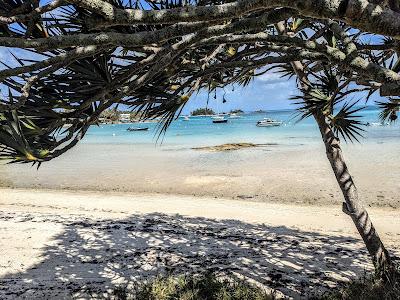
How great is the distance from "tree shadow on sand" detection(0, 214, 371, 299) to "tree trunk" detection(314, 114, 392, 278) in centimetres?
74

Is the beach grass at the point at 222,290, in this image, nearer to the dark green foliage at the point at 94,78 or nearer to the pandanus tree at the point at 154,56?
the pandanus tree at the point at 154,56

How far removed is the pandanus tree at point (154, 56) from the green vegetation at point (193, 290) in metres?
1.82

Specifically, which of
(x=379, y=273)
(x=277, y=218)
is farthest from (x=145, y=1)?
(x=277, y=218)

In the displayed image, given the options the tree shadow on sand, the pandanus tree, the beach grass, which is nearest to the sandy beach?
the tree shadow on sand

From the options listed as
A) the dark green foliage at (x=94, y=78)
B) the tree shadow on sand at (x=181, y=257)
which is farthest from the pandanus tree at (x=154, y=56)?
the tree shadow on sand at (x=181, y=257)

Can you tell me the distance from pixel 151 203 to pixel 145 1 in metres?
9.81

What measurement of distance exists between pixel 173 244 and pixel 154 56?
5.41 metres

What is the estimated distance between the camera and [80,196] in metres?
14.3

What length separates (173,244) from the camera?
7574mm

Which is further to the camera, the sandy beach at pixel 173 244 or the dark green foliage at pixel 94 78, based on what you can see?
the sandy beach at pixel 173 244

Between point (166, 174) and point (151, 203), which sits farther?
point (166, 174)

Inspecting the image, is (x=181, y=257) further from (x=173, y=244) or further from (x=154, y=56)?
(x=154, y=56)

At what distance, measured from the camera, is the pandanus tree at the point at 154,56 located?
62.3 inches

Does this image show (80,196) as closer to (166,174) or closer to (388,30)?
(166,174)
